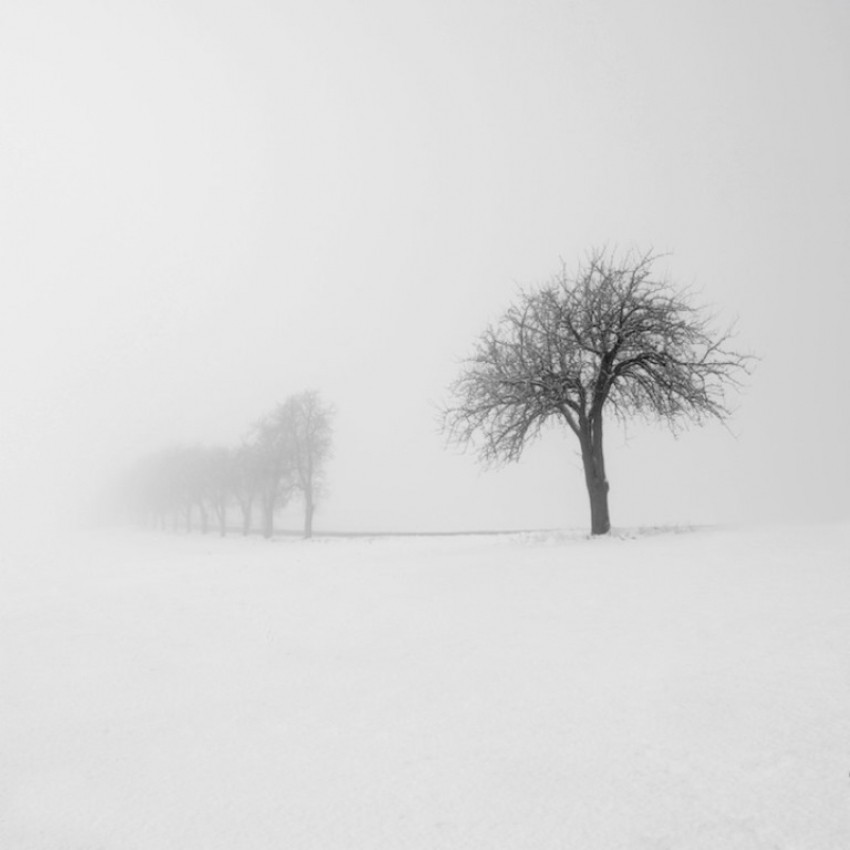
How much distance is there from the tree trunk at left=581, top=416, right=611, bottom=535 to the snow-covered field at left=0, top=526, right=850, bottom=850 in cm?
799

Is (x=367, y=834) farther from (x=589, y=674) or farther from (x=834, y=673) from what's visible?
(x=834, y=673)

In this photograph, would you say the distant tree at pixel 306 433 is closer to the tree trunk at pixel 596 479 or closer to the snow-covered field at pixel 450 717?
the tree trunk at pixel 596 479

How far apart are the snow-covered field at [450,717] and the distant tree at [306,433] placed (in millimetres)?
39948

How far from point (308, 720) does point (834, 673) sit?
6.06 metres

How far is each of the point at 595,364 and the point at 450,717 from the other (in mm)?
17385

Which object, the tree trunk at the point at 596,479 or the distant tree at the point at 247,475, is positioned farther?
the distant tree at the point at 247,475

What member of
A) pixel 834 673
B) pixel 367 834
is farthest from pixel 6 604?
pixel 834 673

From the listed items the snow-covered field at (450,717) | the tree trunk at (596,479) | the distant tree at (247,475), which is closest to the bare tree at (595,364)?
the tree trunk at (596,479)

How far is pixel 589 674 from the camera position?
277 inches

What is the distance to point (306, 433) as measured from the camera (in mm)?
52375

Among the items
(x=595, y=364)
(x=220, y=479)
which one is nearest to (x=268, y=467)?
(x=220, y=479)

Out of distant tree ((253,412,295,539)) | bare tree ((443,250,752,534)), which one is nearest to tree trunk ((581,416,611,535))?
bare tree ((443,250,752,534))

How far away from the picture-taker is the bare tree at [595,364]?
68.8 feet

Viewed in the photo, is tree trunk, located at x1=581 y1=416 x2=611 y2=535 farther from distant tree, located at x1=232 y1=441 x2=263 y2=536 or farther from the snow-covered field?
distant tree, located at x1=232 y1=441 x2=263 y2=536
